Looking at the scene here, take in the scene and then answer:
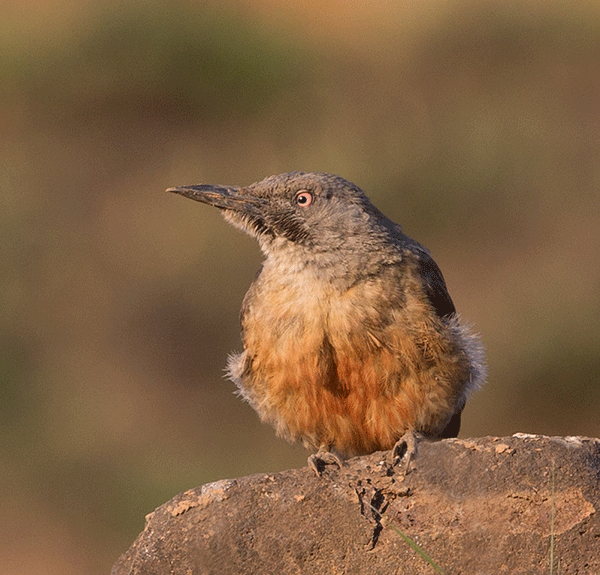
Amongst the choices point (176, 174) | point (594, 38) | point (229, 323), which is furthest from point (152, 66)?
point (594, 38)

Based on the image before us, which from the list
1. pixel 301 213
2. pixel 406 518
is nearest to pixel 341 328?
pixel 301 213

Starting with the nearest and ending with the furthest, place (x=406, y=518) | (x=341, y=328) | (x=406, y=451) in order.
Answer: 1. (x=406, y=518)
2. (x=406, y=451)
3. (x=341, y=328)

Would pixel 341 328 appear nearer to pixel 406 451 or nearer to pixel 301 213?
pixel 301 213

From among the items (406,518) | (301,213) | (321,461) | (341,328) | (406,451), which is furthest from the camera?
(301,213)

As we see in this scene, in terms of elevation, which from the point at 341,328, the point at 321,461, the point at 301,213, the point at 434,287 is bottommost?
the point at 321,461

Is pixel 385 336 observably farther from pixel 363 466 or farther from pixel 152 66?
pixel 152 66

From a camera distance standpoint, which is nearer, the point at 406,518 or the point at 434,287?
the point at 406,518

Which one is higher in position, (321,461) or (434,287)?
(434,287)
